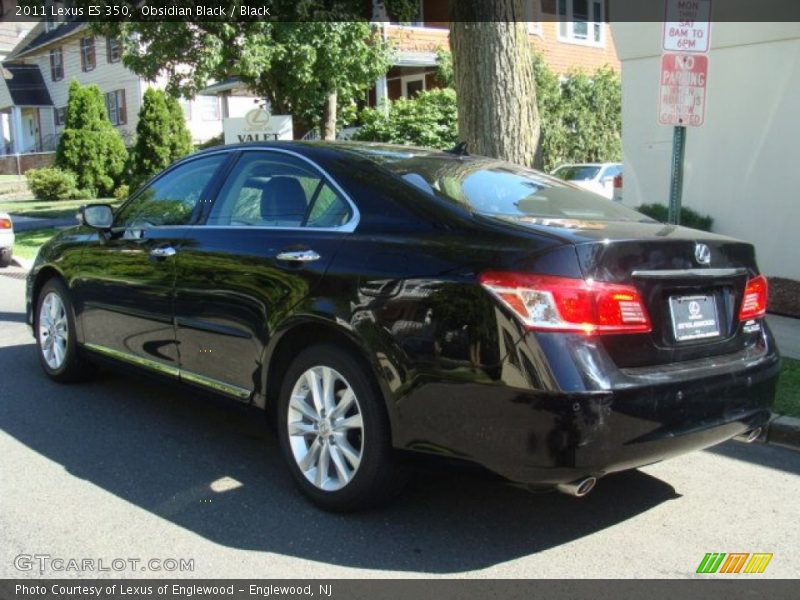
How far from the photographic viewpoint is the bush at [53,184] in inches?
1049

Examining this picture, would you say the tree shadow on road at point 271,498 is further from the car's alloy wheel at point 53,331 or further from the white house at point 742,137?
the white house at point 742,137

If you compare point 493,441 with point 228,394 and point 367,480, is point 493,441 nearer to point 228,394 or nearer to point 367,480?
point 367,480

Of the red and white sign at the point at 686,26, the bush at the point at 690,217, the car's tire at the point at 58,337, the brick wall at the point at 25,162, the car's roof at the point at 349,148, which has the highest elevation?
the red and white sign at the point at 686,26

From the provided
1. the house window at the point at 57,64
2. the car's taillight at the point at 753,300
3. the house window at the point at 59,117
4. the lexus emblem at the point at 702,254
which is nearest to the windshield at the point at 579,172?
the car's taillight at the point at 753,300

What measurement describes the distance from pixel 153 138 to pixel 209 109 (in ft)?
28.9

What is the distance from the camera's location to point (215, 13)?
45.4 feet

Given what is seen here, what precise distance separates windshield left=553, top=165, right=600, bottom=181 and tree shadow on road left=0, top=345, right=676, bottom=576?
50.0 feet

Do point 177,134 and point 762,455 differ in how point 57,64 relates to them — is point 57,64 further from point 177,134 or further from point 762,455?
point 762,455

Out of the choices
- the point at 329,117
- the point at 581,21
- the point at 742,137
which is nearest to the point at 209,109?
the point at 581,21

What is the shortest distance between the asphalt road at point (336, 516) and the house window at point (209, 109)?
1207 inches

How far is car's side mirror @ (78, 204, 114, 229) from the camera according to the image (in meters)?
5.68

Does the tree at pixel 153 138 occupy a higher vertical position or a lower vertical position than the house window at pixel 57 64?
lower

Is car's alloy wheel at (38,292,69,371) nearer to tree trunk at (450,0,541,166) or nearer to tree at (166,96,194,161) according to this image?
tree trunk at (450,0,541,166)
